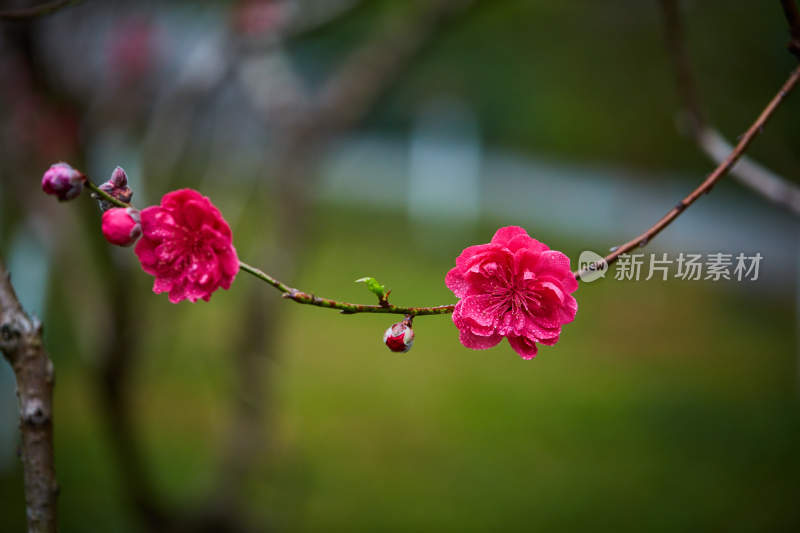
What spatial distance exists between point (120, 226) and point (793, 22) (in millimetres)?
615

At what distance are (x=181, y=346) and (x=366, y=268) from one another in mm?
1562

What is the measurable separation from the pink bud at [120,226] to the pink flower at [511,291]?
255mm

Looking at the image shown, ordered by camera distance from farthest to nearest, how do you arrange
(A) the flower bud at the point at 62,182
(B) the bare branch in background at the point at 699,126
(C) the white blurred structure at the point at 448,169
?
(C) the white blurred structure at the point at 448,169 → (B) the bare branch in background at the point at 699,126 → (A) the flower bud at the point at 62,182

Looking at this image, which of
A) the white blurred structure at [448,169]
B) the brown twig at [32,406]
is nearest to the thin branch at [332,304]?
the brown twig at [32,406]

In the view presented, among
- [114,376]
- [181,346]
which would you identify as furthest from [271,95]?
[181,346]

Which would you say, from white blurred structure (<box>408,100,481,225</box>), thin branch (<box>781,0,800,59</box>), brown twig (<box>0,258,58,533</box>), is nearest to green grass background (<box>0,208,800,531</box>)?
brown twig (<box>0,258,58,533</box>)

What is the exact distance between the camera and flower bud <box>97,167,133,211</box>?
0.55 m

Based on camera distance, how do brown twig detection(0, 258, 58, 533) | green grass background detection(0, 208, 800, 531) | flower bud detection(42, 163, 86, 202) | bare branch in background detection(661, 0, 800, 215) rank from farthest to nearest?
green grass background detection(0, 208, 800, 531), bare branch in background detection(661, 0, 800, 215), brown twig detection(0, 258, 58, 533), flower bud detection(42, 163, 86, 202)

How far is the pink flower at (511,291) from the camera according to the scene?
0.54m

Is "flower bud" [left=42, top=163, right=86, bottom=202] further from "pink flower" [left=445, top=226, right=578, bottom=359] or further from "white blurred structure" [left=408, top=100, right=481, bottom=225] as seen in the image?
"white blurred structure" [left=408, top=100, right=481, bottom=225]

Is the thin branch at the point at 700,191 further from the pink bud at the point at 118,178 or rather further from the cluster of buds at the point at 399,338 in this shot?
the pink bud at the point at 118,178

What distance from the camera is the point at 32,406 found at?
60cm

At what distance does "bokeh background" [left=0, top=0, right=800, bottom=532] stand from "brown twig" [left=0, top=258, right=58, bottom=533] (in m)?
0.59

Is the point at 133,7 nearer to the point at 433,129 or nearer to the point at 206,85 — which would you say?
the point at 206,85
